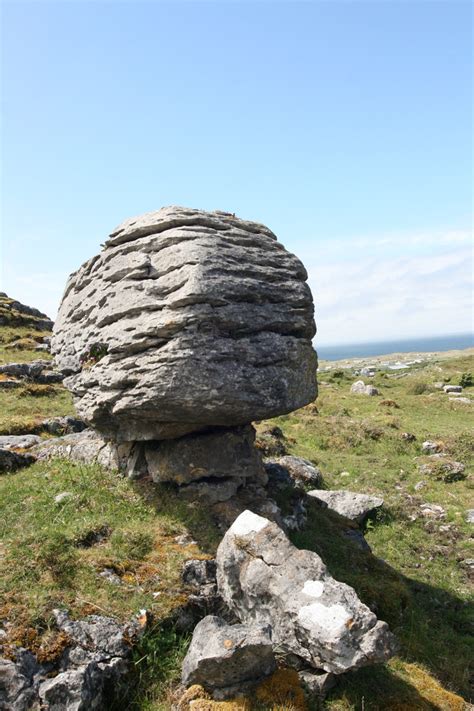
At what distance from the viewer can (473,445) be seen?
1222 inches

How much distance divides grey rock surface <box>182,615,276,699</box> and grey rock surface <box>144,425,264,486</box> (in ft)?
20.5

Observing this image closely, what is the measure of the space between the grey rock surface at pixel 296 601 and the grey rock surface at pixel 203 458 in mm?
3292

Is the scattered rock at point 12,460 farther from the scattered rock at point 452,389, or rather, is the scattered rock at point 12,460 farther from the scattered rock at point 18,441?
the scattered rock at point 452,389

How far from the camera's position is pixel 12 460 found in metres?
17.7

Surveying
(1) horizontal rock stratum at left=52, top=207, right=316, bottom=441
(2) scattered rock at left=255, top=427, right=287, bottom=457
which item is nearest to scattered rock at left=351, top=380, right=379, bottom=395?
(2) scattered rock at left=255, top=427, right=287, bottom=457

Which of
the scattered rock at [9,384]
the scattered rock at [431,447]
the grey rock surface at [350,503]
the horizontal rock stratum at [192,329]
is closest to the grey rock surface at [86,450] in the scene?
the horizontal rock stratum at [192,329]

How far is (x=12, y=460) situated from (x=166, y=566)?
8912mm

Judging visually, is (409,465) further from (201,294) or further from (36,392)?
(36,392)

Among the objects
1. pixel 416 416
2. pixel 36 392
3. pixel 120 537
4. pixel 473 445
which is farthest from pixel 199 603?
pixel 416 416

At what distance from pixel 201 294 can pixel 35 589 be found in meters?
8.13

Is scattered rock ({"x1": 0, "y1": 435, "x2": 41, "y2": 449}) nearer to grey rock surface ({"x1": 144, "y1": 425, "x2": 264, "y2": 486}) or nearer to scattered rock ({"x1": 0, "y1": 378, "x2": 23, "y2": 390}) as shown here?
grey rock surface ({"x1": 144, "y1": 425, "x2": 264, "y2": 486})

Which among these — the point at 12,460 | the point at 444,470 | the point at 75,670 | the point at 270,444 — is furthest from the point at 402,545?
the point at 12,460

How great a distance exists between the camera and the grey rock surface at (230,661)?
8.84 meters

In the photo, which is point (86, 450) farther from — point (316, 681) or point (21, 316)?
point (21, 316)
